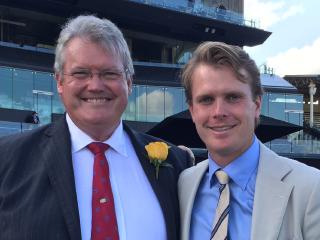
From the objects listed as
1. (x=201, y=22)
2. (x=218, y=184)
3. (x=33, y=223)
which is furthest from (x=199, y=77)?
(x=201, y=22)

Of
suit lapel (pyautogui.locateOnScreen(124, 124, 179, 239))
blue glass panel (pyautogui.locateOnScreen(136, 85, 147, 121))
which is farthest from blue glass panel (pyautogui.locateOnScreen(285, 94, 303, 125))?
suit lapel (pyautogui.locateOnScreen(124, 124, 179, 239))

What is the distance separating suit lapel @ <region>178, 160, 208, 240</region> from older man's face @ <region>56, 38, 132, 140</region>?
67cm

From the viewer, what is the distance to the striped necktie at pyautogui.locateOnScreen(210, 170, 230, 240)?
124 inches

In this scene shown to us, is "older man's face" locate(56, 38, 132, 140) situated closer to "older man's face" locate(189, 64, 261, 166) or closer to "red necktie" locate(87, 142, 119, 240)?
"red necktie" locate(87, 142, 119, 240)

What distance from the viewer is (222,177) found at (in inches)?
133

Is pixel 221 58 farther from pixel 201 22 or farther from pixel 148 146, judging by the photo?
pixel 201 22

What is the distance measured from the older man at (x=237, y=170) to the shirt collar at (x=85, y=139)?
0.55 metres

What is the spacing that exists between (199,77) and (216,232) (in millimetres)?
921

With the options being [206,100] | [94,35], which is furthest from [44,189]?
[206,100]

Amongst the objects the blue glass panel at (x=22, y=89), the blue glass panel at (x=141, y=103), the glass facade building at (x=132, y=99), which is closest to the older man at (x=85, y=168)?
the glass facade building at (x=132, y=99)

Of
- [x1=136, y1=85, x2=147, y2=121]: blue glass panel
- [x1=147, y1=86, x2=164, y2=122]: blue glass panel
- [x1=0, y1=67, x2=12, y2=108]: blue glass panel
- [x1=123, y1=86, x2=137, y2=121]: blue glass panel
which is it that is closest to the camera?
[x1=0, y1=67, x2=12, y2=108]: blue glass panel

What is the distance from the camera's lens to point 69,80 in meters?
3.49

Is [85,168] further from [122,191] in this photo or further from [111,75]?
[111,75]

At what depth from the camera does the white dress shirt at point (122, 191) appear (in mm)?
3443
